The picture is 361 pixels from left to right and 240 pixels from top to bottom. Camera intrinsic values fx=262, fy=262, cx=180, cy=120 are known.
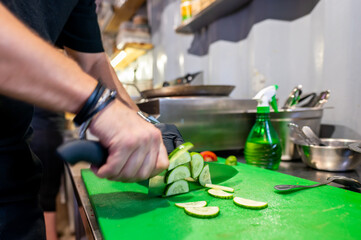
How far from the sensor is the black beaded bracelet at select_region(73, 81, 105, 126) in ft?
1.50

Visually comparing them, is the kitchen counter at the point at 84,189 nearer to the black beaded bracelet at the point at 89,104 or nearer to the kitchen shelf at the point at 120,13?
the black beaded bracelet at the point at 89,104

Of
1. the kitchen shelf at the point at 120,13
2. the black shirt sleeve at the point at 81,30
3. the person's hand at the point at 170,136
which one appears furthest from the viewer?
the kitchen shelf at the point at 120,13

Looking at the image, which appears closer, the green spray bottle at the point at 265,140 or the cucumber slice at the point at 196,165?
the cucumber slice at the point at 196,165

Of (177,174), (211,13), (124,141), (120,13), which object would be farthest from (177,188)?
(120,13)

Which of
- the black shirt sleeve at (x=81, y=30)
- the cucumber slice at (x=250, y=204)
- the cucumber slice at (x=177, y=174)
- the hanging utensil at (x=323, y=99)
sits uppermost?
the black shirt sleeve at (x=81, y=30)

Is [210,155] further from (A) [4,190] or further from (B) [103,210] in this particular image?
(A) [4,190]

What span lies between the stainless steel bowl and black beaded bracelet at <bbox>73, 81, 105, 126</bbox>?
0.80m

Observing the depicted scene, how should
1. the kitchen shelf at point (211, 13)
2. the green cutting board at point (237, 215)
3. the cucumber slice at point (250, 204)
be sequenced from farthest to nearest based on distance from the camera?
the kitchen shelf at point (211, 13) → the cucumber slice at point (250, 204) → the green cutting board at point (237, 215)

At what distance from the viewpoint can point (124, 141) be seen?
0.47m

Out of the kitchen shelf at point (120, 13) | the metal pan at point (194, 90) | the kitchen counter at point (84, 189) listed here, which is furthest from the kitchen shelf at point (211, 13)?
the kitchen shelf at point (120, 13)

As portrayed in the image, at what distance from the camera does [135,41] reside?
138 inches

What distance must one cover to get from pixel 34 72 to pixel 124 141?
180 mm

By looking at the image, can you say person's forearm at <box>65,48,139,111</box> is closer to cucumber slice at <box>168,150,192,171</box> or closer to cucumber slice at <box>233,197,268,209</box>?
cucumber slice at <box>168,150,192,171</box>

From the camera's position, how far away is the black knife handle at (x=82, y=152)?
1.40 feet
